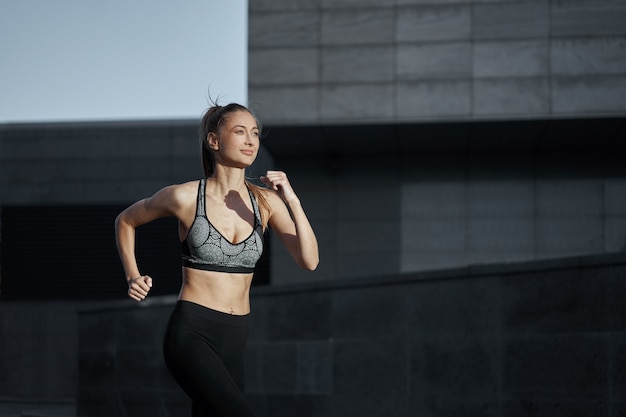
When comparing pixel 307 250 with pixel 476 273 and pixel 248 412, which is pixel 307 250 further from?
pixel 476 273

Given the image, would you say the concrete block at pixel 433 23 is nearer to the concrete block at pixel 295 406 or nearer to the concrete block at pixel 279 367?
the concrete block at pixel 279 367

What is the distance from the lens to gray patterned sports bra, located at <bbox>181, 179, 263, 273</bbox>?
17.2 feet

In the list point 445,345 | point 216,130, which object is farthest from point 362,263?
point 216,130

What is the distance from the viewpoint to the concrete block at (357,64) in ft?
60.8

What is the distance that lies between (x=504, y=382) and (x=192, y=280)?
766 centimetres

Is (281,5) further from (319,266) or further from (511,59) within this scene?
(319,266)

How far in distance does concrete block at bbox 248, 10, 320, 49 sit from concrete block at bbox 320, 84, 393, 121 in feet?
3.54

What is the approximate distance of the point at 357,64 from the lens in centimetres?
1859

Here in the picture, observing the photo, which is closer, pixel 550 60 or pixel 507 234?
pixel 550 60

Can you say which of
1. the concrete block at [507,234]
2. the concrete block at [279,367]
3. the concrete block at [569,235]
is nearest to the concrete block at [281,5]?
the concrete block at [507,234]

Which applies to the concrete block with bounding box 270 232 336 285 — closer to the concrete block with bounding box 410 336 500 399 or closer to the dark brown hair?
the concrete block with bounding box 410 336 500 399

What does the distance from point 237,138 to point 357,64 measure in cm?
1351

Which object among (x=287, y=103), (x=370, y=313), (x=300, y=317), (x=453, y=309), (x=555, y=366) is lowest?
(x=555, y=366)

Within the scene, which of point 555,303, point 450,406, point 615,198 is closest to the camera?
point 555,303
